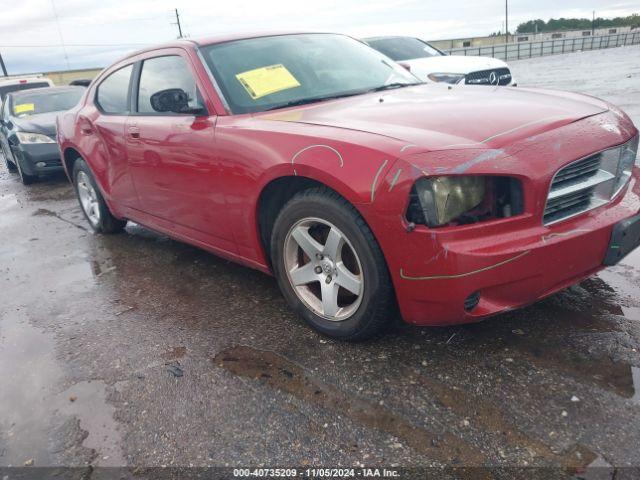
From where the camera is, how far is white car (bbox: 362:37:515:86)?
7.96 meters

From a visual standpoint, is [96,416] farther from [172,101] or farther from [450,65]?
[450,65]

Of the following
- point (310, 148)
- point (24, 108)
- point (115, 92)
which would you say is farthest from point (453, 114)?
point (24, 108)

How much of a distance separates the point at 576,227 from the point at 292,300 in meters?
1.44

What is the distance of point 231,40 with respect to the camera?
3391mm

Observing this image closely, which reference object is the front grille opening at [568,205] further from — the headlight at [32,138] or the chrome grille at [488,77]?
the headlight at [32,138]

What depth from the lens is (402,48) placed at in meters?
9.34

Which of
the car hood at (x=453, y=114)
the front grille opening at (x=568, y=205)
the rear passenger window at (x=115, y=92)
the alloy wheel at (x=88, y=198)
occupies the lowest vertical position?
the alloy wheel at (x=88, y=198)

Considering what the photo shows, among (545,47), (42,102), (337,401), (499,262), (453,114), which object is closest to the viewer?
(499,262)

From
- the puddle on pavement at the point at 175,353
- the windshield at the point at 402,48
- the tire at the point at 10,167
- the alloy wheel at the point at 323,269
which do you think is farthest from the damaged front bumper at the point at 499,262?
the tire at the point at 10,167

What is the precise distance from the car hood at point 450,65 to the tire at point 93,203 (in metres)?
5.16

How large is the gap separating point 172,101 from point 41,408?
68.5 inches

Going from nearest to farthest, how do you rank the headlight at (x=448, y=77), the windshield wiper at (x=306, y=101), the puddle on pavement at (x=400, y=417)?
the puddle on pavement at (x=400, y=417) → the windshield wiper at (x=306, y=101) → the headlight at (x=448, y=77)

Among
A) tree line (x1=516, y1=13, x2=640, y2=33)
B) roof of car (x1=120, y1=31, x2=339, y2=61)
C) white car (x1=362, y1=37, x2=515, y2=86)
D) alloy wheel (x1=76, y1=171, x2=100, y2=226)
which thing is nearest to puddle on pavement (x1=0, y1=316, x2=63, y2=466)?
alloy wheel (x1=76, y1=171, x2=100, y2=226)

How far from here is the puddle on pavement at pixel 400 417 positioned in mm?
1858
